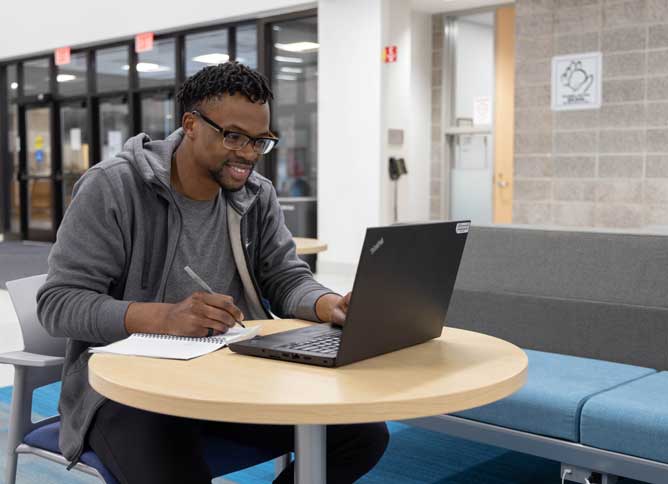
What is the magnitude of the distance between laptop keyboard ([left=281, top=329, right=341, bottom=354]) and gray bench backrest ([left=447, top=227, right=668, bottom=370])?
1509 mm

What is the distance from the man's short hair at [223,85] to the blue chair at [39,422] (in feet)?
2.12

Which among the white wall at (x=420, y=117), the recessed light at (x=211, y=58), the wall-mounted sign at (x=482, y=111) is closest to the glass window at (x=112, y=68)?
the recessed light at (x=211, y=58)

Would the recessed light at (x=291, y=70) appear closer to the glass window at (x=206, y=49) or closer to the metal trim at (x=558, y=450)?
the glass window at (x=206, y=49)

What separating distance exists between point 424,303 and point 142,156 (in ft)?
2.38

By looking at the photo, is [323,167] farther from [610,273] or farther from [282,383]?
[282,383]

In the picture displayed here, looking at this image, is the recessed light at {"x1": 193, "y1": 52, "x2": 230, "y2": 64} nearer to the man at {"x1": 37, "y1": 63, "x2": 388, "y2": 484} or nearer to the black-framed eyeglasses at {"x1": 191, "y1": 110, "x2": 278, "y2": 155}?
the man at {"x1": 37, "y1": 63, "x2": 388, "y2": 484}

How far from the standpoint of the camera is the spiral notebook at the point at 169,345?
1535mm

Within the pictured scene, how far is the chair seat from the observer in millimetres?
1835

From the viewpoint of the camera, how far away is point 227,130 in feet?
5.93

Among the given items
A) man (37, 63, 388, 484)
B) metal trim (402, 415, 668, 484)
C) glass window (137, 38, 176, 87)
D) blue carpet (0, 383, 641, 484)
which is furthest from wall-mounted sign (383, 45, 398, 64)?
man (37, 63, 388, 484)

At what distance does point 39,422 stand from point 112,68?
32.8 ft

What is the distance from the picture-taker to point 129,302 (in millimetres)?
1688

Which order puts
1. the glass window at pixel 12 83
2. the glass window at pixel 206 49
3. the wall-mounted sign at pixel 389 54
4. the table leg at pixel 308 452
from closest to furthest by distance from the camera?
1. the table leg at pixel 308 452
2. the wall-mounted sign at pixel 389 54
3. the glass window at pixel 206 49
4. the glass window at pixel 12 83

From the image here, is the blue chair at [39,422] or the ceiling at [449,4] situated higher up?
the ceiling at [449,4]
